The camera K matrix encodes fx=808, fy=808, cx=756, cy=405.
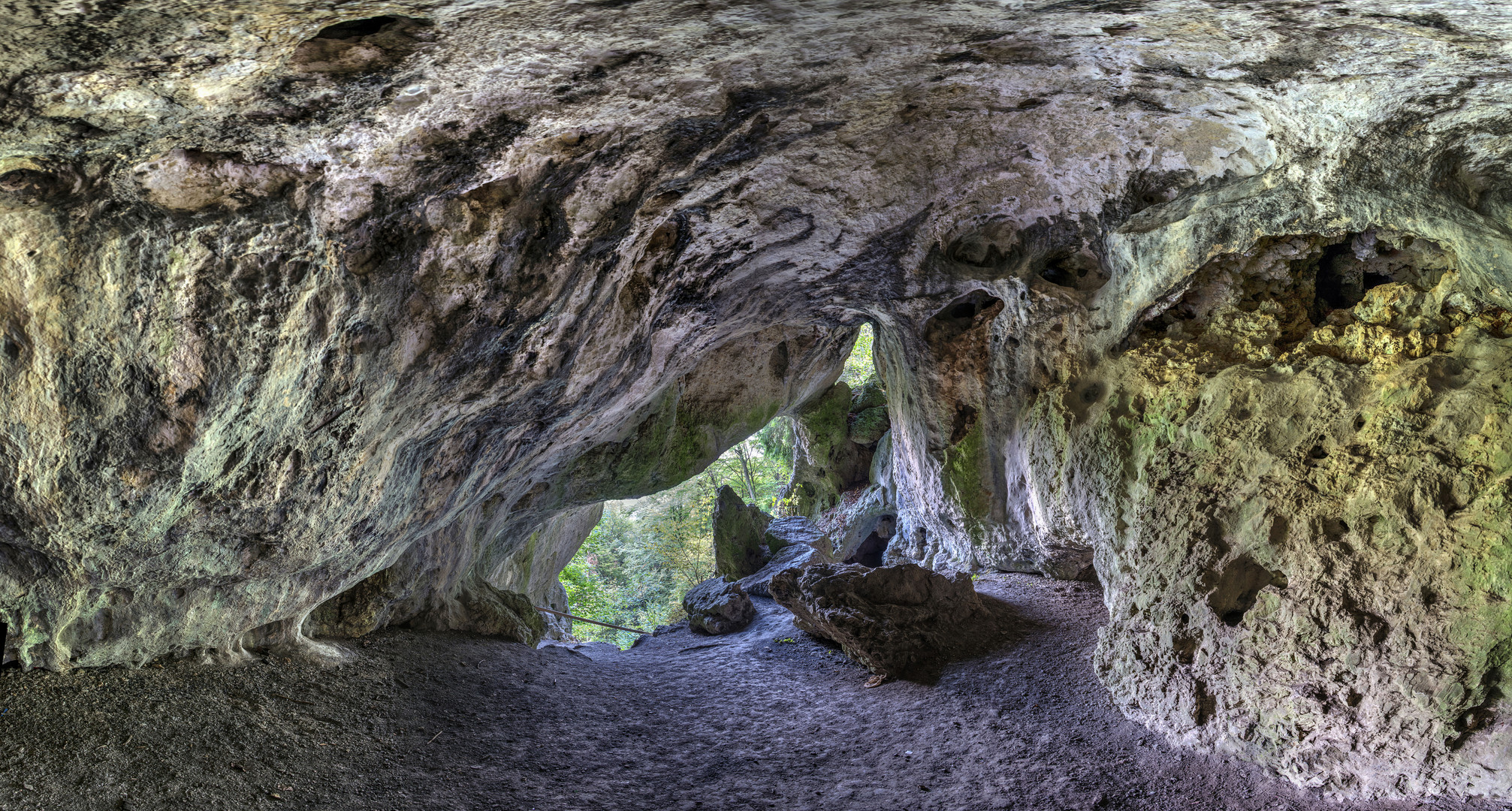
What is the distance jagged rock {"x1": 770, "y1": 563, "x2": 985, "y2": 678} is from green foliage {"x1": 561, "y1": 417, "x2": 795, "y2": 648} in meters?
12.1

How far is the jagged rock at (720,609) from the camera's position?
10703mm

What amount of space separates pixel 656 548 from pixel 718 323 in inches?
620

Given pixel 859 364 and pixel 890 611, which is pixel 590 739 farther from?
pixel 859 364

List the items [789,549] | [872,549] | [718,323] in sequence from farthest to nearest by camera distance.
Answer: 1. [872,549]
2. [789,549]
3. [718,323]

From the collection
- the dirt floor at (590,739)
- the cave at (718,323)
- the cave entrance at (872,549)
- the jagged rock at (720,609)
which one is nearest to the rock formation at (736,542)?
the cave entrance at (872,549)

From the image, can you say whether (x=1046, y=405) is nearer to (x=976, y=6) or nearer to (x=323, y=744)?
(x=976, y=6)

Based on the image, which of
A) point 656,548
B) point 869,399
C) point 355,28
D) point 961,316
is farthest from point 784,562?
point 355,28

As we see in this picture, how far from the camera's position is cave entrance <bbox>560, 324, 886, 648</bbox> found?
21156mm

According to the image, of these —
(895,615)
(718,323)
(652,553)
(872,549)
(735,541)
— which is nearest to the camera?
(718,323)

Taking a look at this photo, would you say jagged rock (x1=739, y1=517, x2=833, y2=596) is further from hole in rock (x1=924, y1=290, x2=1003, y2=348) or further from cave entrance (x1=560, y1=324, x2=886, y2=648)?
cave entrance (x1=560, y1=324, x2=886, y2=648)

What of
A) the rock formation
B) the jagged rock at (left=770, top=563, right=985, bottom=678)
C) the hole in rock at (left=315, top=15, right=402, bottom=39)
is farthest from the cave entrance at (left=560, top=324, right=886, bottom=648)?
the hole in rock at (left=315, top=15, right=402, bottom=39)

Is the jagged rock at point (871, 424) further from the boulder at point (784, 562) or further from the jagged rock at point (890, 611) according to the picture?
the jagged rock at point (890, 611)

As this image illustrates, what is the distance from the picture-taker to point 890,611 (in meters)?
7.67

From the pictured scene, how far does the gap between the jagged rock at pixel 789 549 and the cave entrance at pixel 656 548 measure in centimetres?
581
